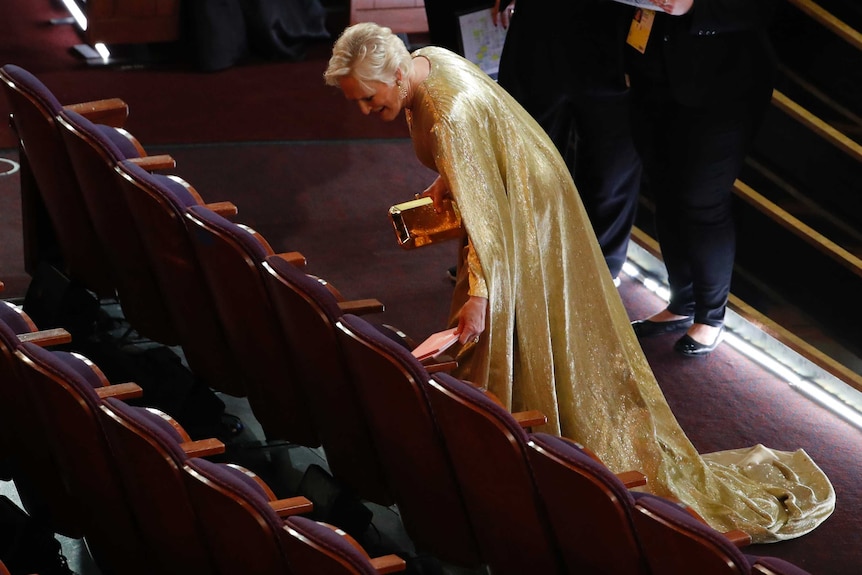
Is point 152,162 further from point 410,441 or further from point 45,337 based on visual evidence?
point 410,441

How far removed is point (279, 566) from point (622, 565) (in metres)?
0.21

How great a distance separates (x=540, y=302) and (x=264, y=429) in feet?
0.83

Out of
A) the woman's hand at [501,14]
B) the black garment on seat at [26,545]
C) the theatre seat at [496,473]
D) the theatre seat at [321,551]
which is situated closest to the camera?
the theatre seat at [321,551]

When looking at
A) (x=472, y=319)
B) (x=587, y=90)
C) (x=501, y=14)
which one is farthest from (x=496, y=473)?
(x=501, y=14)

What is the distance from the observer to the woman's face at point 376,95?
92 centimetres

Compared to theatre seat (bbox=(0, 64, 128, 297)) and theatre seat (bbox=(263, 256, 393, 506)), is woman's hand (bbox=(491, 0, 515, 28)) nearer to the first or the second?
theatre seat (bbox=(0, 64, 128, 297))

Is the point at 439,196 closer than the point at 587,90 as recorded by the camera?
Yes

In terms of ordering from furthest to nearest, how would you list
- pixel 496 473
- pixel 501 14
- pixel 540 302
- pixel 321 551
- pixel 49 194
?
pixel 501 14
pixel 49 194
pixel 540 302
pixel 496 473
pixel 321 551

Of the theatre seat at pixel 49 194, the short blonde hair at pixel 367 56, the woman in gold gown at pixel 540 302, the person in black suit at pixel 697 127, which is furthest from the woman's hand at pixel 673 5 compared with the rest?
the theatre seat at pixel 49 194

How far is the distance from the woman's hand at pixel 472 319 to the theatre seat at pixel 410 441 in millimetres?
100

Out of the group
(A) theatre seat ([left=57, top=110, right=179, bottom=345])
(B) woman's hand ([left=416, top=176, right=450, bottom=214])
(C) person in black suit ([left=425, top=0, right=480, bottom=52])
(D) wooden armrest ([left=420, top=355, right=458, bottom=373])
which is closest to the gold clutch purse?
(B) woman's hand ([left=416, top=176, right=450, bottom=214])

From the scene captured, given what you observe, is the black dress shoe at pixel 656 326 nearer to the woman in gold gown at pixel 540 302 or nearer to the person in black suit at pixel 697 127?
the person in black suit at pixel 697 127

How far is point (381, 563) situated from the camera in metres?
0.73

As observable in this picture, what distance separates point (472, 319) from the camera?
0.94 meters
